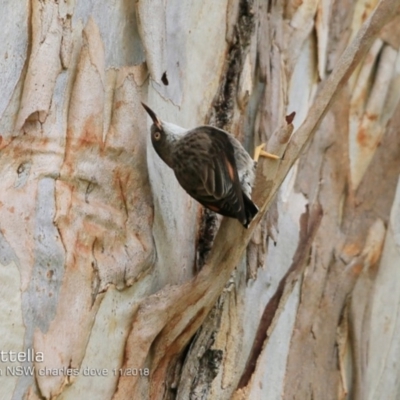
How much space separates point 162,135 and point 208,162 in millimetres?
210

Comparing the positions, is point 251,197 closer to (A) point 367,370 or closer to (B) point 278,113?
(B) point 278,113

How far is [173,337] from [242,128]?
38.4 inches

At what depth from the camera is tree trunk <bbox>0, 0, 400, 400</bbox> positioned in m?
2.52

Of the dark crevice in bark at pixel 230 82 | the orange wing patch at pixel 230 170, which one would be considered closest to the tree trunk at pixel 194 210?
the dark crevice in bark at pixel 230 82

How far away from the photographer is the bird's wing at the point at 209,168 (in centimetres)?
285

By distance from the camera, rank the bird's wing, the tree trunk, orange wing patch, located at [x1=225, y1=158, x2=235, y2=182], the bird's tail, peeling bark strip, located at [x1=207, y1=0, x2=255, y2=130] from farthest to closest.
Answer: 1. peeling bark strip, located at [x1=207, y1=0, x2=255, y2=130]
2. orange wing patch, located at [x1=225, y1=158, x2=235, y2=182]
3. the bird's wing
4. the bird's tail
5. the tree trunk

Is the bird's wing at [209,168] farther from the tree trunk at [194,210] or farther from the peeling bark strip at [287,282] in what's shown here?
the peeling bark strip at [287,282]

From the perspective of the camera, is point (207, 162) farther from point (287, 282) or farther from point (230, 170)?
point (287, 282)

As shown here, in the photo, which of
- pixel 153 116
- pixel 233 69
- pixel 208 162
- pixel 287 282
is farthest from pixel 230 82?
pixel 287 282

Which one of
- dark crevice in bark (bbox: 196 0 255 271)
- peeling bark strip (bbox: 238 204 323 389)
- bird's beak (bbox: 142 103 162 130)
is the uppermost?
dark crevice in bark (bbox: 196 0 255 271)

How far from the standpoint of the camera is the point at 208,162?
10.0 ft

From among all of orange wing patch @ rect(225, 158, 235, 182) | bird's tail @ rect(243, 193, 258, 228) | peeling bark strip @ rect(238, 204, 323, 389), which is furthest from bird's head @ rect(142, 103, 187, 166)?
peeling bark strip @ rect(238, 204, 323, 389)

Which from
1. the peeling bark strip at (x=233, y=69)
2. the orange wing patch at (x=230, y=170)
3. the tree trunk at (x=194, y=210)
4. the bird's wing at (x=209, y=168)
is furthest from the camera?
the peeling bark strip at (x=233, y=69)

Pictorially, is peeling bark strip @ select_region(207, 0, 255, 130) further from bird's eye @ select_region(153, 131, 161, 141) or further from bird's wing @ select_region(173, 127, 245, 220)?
bird's eye @ select_region(153, 131, 161, 141)
